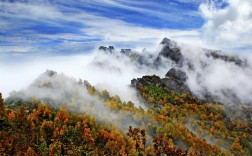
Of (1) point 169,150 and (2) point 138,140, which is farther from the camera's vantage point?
(2) point 138,140

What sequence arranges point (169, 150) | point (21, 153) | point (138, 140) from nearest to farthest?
point (169, 150), point (138, 140), point (21, 153)

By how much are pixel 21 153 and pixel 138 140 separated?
45.2ft

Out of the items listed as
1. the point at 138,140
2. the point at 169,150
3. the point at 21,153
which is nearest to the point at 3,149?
the point at 21,153

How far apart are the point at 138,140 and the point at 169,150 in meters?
3.19

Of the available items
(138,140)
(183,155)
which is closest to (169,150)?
(183,155)

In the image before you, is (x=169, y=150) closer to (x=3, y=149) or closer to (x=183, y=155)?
(x=183, y=155)

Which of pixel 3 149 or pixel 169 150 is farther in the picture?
pixel 3 149

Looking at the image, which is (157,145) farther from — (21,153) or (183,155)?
(21,153)

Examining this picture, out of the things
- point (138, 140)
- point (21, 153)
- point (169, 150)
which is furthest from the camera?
point (21, 153)

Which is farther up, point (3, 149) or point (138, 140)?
point (138, 140)

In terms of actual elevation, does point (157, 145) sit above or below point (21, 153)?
above

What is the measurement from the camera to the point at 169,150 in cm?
2655

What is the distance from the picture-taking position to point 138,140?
2869cm

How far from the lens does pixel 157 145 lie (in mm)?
28141
